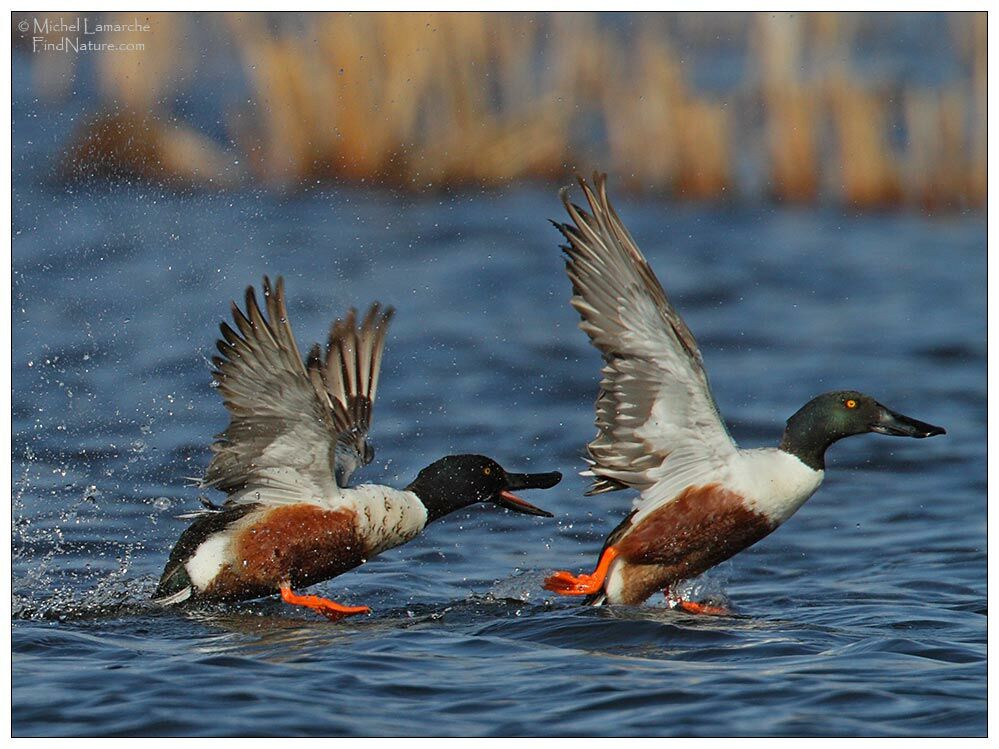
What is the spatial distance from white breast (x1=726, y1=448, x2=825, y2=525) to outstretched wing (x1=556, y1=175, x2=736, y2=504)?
0.29 ft

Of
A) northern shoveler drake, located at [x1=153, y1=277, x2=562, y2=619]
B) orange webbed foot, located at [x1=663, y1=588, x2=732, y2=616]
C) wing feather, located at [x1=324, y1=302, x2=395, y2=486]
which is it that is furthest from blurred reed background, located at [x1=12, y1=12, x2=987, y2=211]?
orange webbed foot, located at [x1=663, y1=588, x2=732, y2=616]

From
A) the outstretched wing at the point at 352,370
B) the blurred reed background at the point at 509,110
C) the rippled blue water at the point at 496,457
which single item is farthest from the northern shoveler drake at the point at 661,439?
the blurred reed background at the point at 509,110

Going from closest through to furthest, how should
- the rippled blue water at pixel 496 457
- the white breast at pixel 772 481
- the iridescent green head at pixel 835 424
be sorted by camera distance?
the rippled blue water at pixel 496 457 → the white breast at pixel 772 481 → the iridescent green head at pixel 835 424

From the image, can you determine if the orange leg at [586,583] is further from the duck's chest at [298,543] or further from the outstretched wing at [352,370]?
the outstretched wing at [352,370]

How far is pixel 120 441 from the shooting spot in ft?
32.9

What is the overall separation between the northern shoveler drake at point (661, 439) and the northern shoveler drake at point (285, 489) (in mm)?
562

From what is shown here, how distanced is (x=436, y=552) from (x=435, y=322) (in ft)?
17.3

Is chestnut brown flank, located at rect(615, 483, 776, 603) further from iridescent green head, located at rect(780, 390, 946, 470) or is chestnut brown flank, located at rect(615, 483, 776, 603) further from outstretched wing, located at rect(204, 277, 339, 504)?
outstretched wing, located at rect(204, 277, 339, 504)

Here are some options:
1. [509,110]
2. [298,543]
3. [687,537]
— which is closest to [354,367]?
[298,543]

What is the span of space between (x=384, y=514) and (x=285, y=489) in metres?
0.42

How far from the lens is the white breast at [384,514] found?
21.7ft

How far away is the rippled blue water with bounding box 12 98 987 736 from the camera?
5555 millimetres

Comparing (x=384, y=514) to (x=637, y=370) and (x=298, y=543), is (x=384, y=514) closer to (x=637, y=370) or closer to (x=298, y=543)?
(x=298, y=543)
